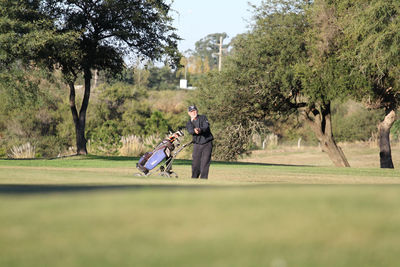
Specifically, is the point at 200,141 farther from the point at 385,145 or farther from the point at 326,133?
the point at 326,133

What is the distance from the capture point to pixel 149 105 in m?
60.1

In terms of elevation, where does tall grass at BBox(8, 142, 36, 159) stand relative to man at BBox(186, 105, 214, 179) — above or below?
below

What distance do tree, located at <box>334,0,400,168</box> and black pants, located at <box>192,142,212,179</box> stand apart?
12730 mm

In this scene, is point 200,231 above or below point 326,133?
above

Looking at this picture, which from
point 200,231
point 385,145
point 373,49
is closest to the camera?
point 200,231

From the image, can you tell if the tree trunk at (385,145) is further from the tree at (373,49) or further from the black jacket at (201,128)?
the black jacket at (201,128)

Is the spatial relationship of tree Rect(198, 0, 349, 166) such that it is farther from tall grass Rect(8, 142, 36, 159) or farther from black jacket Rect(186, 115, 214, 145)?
black jacket Rect(186, 115, 214, 145)

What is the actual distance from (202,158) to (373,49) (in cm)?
1373

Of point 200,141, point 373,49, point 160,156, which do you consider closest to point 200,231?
point 200,141

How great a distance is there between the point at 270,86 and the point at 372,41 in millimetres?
7131

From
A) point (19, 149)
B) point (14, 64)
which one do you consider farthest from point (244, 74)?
point (19, 149)

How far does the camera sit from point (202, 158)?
53.3ft

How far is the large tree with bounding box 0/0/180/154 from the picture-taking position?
26.3 m

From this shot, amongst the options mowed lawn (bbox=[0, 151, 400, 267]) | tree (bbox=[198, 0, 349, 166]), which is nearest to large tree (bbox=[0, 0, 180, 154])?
tree (bbox=[198, 0, 349, 166])
